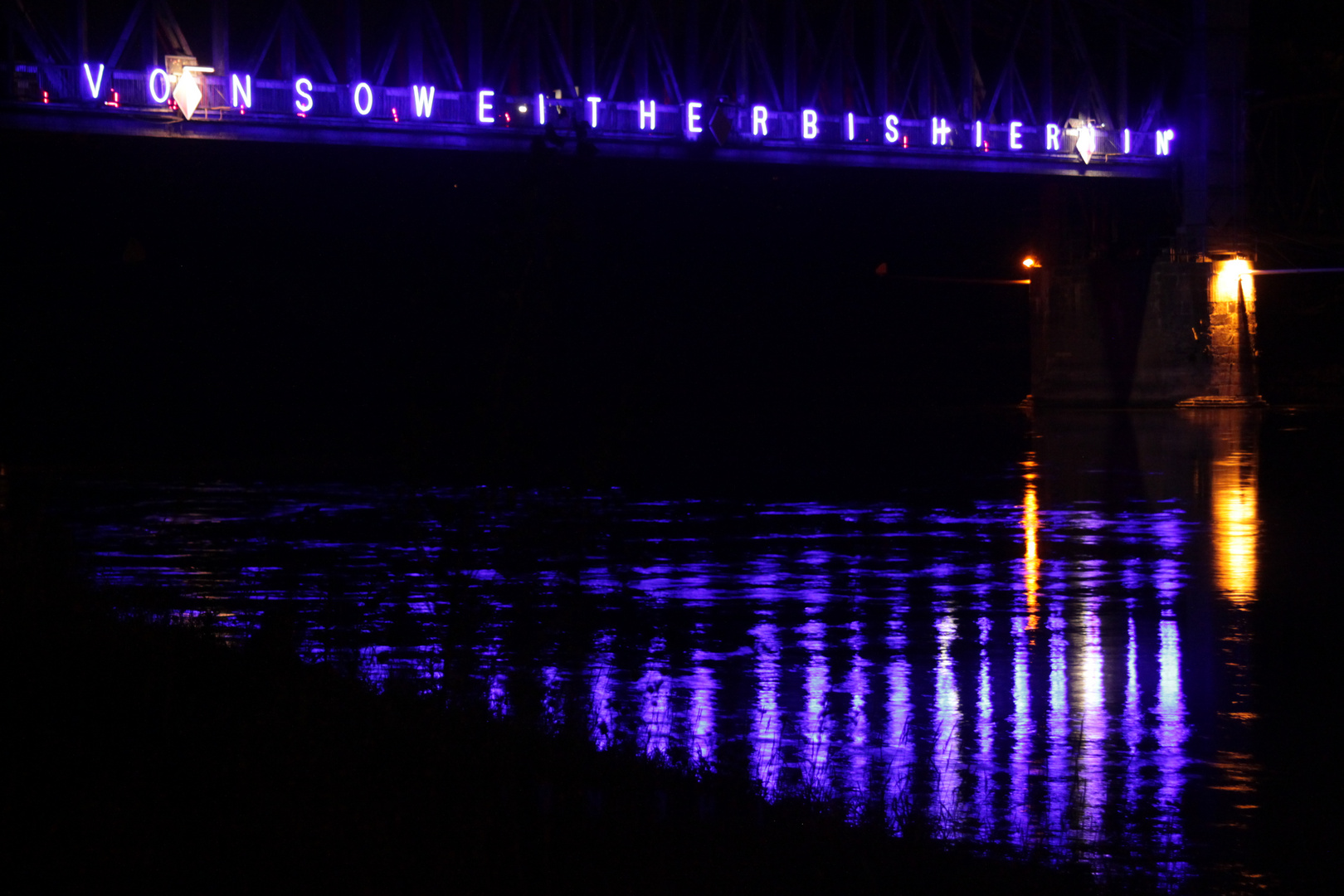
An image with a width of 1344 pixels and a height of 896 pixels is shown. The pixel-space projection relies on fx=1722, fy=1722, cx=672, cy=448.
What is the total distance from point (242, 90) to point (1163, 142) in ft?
116

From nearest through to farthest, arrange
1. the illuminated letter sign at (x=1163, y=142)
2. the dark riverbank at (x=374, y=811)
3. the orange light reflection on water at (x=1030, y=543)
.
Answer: the dark riverbank at (x=374, y=811), the orange light reflection on water at (x=1030, y=543), the illuminated letter sign at (x=1163, y=142)

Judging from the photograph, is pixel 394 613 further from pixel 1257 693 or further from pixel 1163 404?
pixel 1163 404

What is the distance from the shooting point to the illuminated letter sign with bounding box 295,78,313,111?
149 feet

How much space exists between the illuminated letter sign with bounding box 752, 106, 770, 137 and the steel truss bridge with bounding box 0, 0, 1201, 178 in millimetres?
107

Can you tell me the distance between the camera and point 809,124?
176ft

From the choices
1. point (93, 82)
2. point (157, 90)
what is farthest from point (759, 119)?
point (93, 82)

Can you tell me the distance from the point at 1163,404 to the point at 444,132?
3145 centimetres

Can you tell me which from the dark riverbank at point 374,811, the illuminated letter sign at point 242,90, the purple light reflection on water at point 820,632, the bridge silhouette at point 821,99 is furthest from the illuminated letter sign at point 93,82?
the dark riverbank at point 374,811

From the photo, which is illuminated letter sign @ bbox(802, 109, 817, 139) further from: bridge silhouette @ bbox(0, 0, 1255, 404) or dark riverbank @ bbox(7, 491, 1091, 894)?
dark riverbank @ bbox(7, 491, 1091, 894)

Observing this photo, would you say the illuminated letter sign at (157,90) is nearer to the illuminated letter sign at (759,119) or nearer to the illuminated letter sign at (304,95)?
the illuminated letter sign at (304,95)

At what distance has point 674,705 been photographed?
1178cm

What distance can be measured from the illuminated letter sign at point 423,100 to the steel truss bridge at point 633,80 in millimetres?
45

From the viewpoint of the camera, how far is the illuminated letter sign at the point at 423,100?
4709 centimetres

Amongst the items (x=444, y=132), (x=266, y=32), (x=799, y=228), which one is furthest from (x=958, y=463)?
(x=799, y=228)
